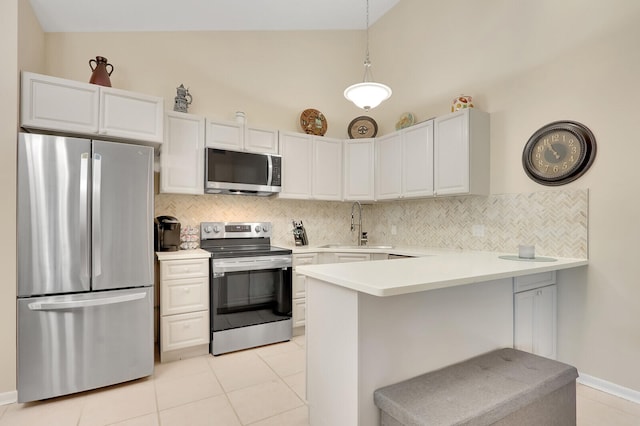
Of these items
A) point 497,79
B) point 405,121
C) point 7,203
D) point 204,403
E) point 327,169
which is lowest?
point 204,403

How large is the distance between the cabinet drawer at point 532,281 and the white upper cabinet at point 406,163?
1235 mm

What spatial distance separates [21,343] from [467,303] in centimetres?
280

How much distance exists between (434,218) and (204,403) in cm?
285

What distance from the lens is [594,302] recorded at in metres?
2.33

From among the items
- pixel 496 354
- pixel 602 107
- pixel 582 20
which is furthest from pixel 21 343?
pixel 582 20

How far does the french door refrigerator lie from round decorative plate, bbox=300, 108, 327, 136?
2018 millimetres

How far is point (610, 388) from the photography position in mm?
2223

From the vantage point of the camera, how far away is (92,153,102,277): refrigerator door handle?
7.33 feet

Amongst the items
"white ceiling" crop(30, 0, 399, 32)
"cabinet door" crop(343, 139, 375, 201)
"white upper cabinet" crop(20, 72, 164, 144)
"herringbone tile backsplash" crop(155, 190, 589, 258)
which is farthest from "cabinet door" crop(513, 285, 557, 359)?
"white ceiling" crop(30, 0, 399, 32)

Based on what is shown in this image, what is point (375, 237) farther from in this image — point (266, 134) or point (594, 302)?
point (594, 302)

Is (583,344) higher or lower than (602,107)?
lower

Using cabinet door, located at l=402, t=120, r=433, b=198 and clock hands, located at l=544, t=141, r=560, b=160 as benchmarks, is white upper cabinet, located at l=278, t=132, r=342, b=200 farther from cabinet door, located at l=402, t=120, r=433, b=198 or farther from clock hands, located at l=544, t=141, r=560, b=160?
clock hands, located at l=544, t=141, r=560, b=160

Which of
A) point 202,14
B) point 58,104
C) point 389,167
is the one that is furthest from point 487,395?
point 202,14

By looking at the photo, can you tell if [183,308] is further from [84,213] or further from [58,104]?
[58,104]
